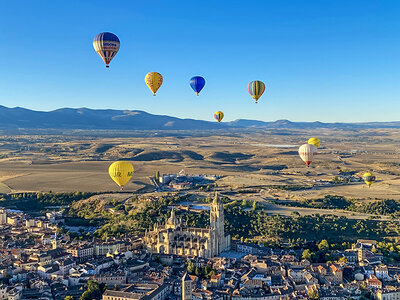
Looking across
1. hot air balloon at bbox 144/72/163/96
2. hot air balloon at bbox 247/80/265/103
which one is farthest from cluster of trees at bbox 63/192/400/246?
hot air balloon at bbox 144/72/163/96

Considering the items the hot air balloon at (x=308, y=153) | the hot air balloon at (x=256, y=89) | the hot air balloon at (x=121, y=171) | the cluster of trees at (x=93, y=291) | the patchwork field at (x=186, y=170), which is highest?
the hot air balloon at (x=256, y=89)

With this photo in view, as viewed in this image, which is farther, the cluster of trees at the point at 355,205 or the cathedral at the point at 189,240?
the cluster of trees at the point at 355,205

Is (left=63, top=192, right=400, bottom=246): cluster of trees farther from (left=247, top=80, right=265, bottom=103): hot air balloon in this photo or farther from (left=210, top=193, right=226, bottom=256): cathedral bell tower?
(left=247, top=80, right=265, bottom=103): hot air balloon

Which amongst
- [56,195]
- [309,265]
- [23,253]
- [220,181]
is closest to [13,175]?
[56,195]

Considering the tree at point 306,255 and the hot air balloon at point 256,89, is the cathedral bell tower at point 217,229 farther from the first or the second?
the hot air balloon at point 256,89

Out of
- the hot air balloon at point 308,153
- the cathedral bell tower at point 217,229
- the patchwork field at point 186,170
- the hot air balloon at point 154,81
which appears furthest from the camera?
the patchwork field at point 186,170

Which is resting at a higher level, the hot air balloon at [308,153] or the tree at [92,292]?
the hot air balloon at [308,153]

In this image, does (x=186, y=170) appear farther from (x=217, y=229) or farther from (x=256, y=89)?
(x=217, y=229)

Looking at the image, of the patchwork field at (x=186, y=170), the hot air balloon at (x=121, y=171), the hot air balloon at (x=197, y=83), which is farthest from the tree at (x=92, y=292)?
the patchwork field at (x=186, y=170)

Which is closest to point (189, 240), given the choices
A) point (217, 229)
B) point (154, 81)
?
point (217, 229)
